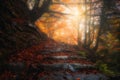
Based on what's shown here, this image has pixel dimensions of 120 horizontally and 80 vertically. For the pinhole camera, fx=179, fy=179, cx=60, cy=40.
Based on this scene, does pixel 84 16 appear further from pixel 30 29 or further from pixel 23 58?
pixel 23 58

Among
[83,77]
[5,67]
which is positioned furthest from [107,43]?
[5,67]

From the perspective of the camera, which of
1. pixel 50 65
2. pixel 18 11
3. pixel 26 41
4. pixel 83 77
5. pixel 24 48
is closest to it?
pixel 83 77

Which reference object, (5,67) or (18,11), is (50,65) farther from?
(18,11)

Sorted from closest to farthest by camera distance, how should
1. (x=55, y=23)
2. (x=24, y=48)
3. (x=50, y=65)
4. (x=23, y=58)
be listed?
1. (x=50, y=65)
2. (x=23, y=58)
3. (x=24, y=48)
4. (x=55, y=23)

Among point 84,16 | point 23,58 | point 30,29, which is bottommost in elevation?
point 23,58

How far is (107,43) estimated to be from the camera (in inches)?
462

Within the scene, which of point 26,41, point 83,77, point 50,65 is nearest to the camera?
point 83,77

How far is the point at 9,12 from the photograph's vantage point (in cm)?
1226

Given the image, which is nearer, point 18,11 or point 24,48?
point 24,48

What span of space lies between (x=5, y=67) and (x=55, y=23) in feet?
68.9

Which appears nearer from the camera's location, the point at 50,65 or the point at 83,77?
the point at 83,77

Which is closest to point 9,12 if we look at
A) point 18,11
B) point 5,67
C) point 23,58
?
point 18,11

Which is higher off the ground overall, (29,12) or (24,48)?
(29,12)

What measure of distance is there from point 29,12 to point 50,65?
8.97 m
